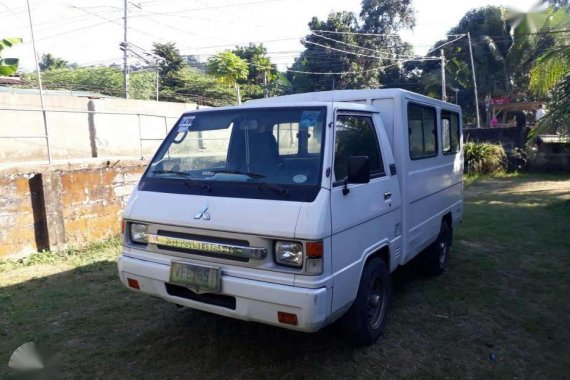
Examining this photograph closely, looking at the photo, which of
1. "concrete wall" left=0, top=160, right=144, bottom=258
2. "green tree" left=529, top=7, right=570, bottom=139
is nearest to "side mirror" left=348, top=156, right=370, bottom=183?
"concrete wall" left=0, top=160, right=144, bottom=258

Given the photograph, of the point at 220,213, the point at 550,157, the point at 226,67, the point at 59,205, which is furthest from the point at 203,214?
the point at 226,67

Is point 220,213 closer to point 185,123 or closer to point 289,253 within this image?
point 289,253

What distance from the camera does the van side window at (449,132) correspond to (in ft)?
18.1

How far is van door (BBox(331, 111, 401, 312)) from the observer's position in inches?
119

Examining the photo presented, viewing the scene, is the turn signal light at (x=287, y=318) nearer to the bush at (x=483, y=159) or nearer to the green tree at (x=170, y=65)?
the bush at (x=483, y=159)

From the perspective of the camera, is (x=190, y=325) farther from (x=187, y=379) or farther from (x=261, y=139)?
(x=261, y=139)

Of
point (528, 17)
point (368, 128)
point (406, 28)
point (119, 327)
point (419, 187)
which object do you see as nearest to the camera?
point (368, 128)

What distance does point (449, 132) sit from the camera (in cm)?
579

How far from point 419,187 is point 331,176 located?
176cm

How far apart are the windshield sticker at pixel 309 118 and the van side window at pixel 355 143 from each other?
17cm

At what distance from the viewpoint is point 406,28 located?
35.9m

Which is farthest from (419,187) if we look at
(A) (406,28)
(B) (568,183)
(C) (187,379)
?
(A) (406,28)

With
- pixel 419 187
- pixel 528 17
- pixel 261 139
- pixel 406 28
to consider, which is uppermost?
pixel 406 28

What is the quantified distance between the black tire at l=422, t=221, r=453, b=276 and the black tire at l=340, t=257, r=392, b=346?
1.67 m
